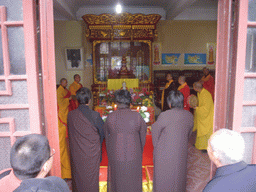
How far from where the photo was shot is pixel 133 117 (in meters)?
2.15

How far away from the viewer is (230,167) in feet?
3.40

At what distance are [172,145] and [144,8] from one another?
6.05 m

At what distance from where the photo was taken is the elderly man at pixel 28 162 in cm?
91

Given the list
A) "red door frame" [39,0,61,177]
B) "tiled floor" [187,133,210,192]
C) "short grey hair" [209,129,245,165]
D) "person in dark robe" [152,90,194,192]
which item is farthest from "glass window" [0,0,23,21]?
"tiled floor" [187,133,210,192]

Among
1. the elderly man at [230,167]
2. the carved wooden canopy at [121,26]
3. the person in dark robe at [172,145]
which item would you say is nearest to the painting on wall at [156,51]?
the carved wooden canopy at [121,26]

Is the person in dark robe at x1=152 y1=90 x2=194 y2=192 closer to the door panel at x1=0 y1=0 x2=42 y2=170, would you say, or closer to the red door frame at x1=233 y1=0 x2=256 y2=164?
the red door frame at x1=233 y1=0 x2=256 y2=164

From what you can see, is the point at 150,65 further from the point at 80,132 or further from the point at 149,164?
the point at 80,132

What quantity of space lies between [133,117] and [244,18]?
1328mm

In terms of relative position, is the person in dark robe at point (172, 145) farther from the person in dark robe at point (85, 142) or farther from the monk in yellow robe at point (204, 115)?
the monk in yellow robe at point (204, 115)

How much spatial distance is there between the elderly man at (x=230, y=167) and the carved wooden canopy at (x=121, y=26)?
5.88 meters

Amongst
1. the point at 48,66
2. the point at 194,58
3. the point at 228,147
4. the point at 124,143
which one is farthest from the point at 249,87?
the point at 194,58

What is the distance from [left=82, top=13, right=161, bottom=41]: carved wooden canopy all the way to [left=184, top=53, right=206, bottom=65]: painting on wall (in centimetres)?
161

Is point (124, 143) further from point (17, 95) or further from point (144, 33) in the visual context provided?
point (144, 33)

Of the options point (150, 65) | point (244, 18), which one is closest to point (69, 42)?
point (150, 65)
